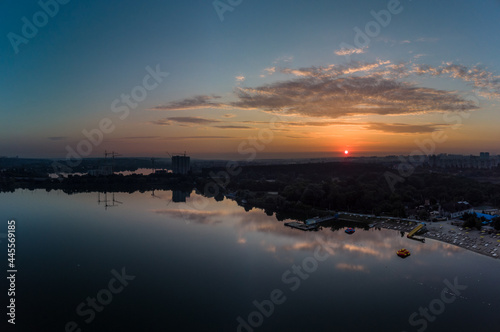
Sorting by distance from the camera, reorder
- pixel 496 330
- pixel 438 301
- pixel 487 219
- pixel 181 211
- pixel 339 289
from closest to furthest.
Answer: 1. pixel 496 330
2. pixel 438 301
3. pixel 339 289
4. pixel 487 219
5. pixel 181 211

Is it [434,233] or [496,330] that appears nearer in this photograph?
[496,330]

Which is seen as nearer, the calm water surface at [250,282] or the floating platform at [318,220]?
the calm water surface at [250,282]

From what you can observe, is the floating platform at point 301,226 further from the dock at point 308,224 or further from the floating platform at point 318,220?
the floating platform at point 318,220

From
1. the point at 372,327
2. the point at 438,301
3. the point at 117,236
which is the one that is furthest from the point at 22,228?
the point at 438,301

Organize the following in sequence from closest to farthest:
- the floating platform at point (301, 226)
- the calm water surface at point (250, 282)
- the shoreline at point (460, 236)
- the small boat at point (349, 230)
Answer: the calm water surface at point (250, 282), the shoreline at point (460, 236), the small boat at point (349, 230), the floating platform at point (301, 226)

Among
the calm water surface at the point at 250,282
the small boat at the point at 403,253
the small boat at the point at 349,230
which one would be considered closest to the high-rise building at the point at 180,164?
the calm water surface at the point at 250,282

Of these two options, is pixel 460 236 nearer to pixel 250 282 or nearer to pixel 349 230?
pixel 349 230

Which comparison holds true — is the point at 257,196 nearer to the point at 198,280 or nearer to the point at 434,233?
the point at 434,233

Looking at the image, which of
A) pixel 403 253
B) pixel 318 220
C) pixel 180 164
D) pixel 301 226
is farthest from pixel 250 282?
pixel 180 164
